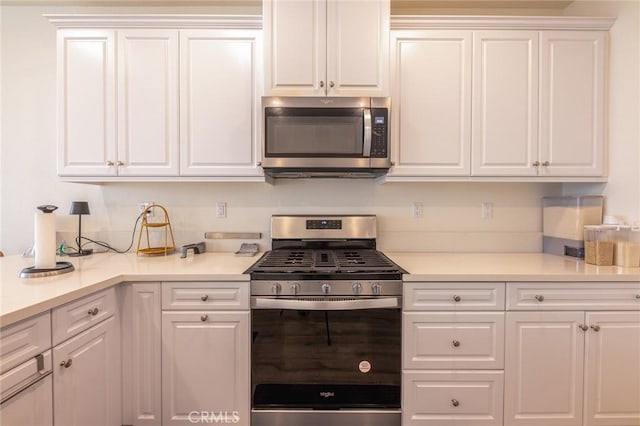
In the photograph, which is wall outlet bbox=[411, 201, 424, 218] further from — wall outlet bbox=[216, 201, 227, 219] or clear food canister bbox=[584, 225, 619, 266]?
wall outlet bbox=[216, 201, 227, 219]

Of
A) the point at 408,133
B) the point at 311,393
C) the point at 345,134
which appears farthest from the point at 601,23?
the point at 311,393

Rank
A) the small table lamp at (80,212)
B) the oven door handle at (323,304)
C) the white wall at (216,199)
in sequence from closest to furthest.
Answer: the oven door handle at (323,304) → the small table lamp at (80,212) → the white wall at (216,199)

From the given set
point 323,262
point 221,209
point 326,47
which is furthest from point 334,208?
point 326,47

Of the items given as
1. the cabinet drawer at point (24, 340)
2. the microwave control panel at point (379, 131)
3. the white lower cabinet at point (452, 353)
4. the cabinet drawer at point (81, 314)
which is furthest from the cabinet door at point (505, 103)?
the cabinet drawer at point (24, 340)

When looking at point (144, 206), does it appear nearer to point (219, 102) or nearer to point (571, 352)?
point (219, 102)

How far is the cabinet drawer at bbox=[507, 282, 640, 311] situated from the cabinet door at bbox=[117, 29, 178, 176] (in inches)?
80.6

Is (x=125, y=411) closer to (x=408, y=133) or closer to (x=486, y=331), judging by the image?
(x=486, y=331)

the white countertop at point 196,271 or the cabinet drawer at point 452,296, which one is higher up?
the white countertop at point 196,271

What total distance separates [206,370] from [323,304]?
0.67m

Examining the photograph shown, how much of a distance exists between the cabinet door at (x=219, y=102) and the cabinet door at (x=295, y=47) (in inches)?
4.3

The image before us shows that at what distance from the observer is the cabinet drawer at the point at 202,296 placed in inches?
63.6

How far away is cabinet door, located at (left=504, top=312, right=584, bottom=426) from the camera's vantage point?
1628mm

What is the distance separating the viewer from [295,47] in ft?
6.22

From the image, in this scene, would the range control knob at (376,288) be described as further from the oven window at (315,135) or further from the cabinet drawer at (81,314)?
the cabinet drawer at (81,314)
